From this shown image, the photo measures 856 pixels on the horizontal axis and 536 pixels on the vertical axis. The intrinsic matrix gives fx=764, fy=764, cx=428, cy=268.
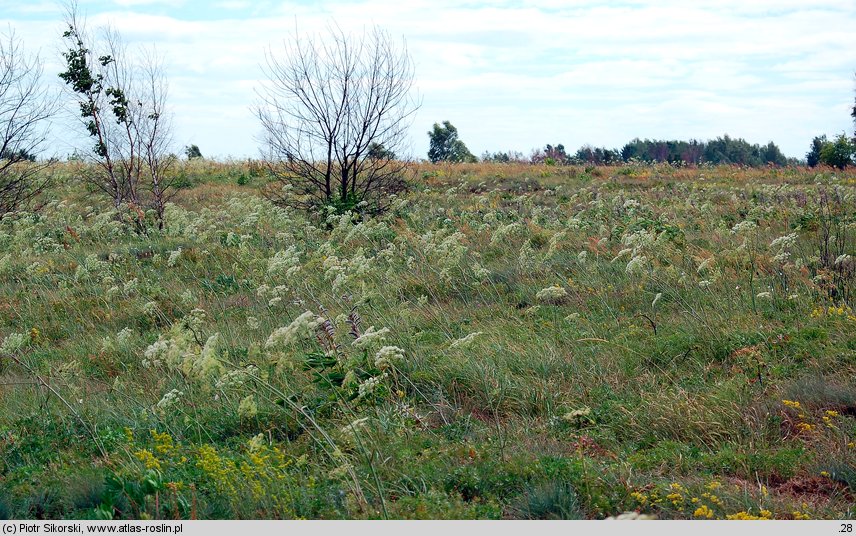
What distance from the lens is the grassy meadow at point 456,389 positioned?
3.86 m

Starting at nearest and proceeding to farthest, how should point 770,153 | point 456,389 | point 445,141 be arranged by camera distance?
1. point 456,389
2. point 445,141
3. point 770,153

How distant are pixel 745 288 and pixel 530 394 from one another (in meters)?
3.39

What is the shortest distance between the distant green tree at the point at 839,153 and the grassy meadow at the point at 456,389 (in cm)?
1891

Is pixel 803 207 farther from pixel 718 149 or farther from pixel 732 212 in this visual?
pixel 718 149

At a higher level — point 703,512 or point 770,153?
point 770,153

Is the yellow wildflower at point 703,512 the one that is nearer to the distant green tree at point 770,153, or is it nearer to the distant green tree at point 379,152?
the distant green tree at point 379,152

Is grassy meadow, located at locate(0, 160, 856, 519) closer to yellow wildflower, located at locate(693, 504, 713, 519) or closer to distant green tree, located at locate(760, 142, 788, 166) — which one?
yellow wildflower, located at locate(693, 504, 713, 519)

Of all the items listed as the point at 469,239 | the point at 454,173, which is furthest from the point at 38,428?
the point at 454,173

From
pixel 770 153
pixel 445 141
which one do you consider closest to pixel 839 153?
pixel 445 141

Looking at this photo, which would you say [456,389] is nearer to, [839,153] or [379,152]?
[379,152]

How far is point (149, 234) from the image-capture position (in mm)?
14945

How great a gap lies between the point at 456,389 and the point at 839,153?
87.0 feet

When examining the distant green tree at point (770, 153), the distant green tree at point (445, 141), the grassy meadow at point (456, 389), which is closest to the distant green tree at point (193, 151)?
the distant green tree at point (445, 141)

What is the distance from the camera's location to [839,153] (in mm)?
27188
